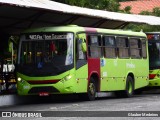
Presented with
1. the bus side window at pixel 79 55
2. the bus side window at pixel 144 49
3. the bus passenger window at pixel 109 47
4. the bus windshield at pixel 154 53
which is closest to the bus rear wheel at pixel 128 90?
the bus side window at pixel 144 49

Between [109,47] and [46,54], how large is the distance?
3470mm

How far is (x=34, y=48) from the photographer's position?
75.9 ft

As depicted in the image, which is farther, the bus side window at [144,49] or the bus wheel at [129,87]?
the bus side window at [144,49]

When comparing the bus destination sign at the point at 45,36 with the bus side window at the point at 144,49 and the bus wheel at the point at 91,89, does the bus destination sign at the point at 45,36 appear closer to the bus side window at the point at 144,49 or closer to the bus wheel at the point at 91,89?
the bus wheel at the point at 91,89

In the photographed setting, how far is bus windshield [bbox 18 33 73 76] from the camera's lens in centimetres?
2247

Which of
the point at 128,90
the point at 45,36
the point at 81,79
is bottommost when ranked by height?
the point at 128,90

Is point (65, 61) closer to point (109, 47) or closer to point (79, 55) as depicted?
point (79, 55)

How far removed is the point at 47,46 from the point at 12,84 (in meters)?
3.94

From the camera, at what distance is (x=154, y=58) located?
30.1 meters

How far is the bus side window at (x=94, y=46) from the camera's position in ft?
77.8

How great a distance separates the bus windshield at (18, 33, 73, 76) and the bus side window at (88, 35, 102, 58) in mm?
1290

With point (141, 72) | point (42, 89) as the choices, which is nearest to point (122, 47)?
point (141, 72)

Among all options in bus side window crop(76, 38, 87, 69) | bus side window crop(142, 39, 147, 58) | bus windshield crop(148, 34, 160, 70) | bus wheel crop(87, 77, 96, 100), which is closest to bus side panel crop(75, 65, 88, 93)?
bus side window crop(76, 38, 87, 69)

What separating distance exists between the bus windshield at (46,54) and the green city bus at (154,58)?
8.04 meters
